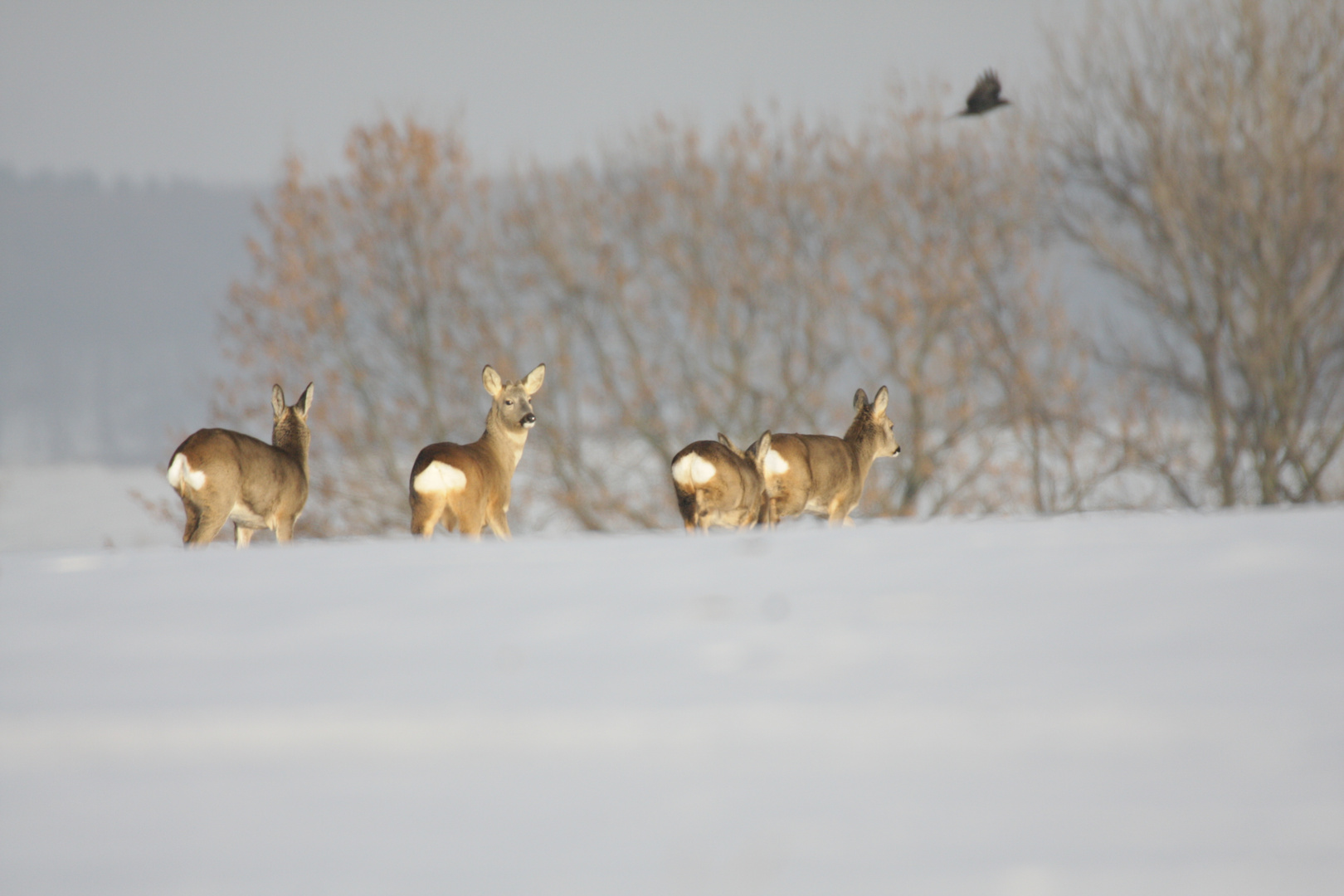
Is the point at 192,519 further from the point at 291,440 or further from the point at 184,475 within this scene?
the point at 291,440

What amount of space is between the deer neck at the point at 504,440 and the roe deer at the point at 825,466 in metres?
1.41

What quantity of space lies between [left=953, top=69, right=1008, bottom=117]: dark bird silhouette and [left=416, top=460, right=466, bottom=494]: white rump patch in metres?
3.32

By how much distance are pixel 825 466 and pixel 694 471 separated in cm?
105

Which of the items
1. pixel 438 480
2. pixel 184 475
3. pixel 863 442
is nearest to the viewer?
pixel 184 475

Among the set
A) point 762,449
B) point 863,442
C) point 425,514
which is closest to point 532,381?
point 425,514

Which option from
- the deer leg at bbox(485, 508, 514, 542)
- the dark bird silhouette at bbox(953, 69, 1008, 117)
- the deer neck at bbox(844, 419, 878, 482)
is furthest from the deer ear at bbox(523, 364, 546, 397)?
the dark bird silhouette at bbox(953, 69, 1008, 117)

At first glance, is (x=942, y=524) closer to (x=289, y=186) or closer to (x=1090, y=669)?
(x=1090, y=669)

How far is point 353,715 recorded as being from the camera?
5.62 ft

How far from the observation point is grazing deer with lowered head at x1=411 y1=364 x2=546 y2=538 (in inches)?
235

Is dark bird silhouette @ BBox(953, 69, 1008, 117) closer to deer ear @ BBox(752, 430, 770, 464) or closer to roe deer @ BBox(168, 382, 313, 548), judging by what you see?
deer ear @ BBox(752, 430, 770, 464)

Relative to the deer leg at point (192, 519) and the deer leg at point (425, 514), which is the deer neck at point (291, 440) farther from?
the deer leg at point (425, 514)

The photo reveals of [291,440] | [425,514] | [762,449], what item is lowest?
[425,514]

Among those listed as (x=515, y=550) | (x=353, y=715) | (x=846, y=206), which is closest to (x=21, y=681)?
(x=353, y=715)

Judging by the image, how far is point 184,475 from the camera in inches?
228
